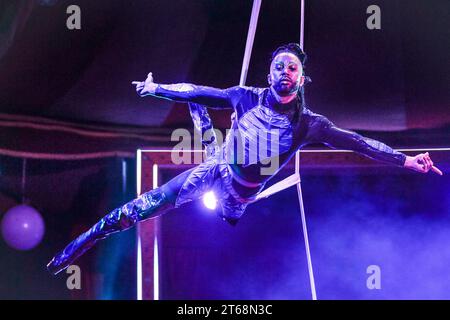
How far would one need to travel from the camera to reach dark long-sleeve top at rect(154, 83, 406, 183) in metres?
2.33

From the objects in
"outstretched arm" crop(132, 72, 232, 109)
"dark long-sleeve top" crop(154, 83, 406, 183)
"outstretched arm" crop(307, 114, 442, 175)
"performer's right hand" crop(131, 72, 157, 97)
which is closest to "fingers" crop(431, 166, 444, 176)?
"outstretched arm" crop(307, 114, 442, 175)

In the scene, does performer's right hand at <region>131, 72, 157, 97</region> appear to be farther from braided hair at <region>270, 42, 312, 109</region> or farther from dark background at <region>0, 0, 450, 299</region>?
braided hair at <region>270, 42, 312, 109</region>

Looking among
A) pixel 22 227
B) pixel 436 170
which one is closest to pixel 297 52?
pixel 436 170

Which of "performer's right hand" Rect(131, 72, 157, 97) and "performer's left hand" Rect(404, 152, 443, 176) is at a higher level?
"performer's right hand" Rect(131, 72, 157, 97)

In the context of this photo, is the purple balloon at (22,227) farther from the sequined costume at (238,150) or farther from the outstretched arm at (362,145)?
the outstretched arm at (362,145)

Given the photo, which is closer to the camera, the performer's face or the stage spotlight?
the performer's face

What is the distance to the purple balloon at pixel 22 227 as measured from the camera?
2396 millimetres

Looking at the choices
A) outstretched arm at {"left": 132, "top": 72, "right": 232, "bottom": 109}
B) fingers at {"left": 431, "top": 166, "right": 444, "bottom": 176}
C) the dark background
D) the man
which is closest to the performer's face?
the man

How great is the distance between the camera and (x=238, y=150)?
236cm

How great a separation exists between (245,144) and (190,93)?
12.9 inches

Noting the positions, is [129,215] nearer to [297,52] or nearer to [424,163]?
[297,52]

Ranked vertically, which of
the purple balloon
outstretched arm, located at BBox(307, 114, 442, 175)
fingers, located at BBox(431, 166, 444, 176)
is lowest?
the purple balloon

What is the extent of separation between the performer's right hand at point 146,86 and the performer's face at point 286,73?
1.74 feet

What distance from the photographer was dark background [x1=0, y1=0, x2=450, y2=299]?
2.43 meters
